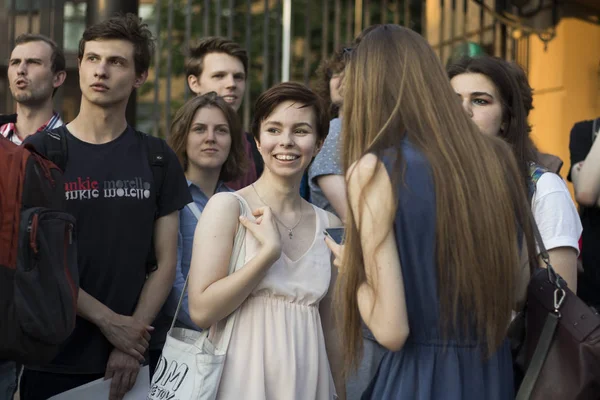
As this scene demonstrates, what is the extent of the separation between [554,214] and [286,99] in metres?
1.00

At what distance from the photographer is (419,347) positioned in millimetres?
2551

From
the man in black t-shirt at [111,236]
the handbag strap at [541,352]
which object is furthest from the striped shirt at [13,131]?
the handbag strap at [541,352]

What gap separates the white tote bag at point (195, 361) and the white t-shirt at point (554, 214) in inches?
40.2

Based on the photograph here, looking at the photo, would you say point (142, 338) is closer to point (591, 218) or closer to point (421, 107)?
point (421, 107)

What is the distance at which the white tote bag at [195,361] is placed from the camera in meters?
2.84

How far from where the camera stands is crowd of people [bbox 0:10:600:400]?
2459 millimetres

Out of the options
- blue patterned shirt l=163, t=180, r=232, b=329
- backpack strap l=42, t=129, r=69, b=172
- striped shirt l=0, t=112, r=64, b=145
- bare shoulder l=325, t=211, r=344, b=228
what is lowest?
blue patterned shirt l=163, t=180, r=232, b=329

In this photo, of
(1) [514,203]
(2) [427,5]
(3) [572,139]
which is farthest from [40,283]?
(2) [427,5]

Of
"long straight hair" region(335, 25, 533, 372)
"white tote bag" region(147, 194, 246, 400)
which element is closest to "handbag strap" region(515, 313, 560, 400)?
"long straight hair" region(335, 25, 533, 372)

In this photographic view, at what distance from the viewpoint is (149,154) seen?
143 inches

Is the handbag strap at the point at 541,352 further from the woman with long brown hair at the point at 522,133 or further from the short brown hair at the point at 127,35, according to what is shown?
the short brown hair at the point at 127,35

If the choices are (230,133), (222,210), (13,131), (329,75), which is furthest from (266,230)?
(329,75)

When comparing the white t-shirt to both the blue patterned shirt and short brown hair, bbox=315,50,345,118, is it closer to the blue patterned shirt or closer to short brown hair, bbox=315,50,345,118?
the blue patterned shirt

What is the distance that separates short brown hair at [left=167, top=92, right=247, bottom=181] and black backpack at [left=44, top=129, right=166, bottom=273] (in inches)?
26.4
